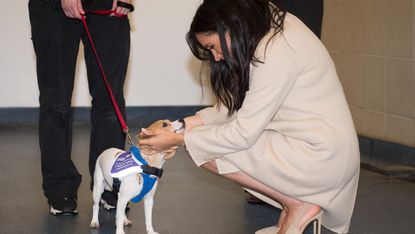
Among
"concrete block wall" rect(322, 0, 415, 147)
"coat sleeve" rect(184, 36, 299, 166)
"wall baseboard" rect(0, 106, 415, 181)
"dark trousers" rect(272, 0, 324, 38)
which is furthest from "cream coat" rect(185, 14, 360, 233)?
"concrete block wall" rect(322, 0, 415, 147)

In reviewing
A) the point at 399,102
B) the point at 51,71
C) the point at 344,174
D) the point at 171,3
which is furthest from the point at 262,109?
the point at 171,3

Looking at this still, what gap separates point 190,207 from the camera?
358cm

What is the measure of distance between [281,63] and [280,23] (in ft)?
0.54

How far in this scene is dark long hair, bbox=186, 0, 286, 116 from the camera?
255 cm

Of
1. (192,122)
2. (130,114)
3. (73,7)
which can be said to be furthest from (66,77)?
(130,114)

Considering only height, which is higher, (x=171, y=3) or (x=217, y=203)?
(x=171, y=3)

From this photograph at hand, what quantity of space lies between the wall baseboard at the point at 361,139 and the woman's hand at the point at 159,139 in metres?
2.08

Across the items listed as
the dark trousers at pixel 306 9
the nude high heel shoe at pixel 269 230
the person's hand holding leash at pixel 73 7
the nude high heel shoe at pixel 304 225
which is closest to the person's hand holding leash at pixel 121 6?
the person's hand holding leash at pixel 73 7

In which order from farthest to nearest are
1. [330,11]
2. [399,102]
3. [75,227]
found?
[330,11] < [399,102] < [75,227]

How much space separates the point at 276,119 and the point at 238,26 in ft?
1.32

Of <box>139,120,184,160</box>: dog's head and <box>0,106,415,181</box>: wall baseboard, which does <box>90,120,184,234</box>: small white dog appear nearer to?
<box>139,120,184,160</box>: dog's head

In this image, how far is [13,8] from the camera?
590 cm

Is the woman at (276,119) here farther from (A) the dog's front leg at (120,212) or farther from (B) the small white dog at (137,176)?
(A) the dog's front leg at (120,212)

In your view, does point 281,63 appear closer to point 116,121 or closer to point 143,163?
point 143,163
